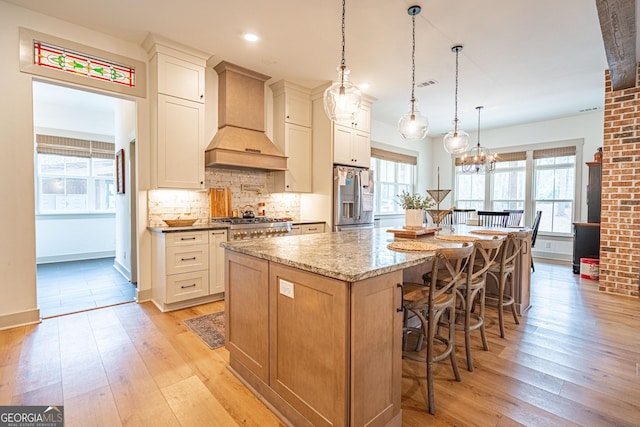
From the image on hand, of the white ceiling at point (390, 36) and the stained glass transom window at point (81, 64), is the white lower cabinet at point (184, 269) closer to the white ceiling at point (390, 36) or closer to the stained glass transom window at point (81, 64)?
the stained glass transom window at point (81, 64)

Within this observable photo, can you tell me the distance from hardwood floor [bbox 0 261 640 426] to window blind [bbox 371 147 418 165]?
422 cm

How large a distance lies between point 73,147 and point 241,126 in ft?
13.4

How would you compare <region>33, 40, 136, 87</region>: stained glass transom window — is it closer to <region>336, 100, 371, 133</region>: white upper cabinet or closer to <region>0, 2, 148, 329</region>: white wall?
<region>0, 2, 148, 329</region>: white wall

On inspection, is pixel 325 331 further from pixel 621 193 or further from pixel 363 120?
pixel 621 193

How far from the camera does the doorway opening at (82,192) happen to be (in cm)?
442

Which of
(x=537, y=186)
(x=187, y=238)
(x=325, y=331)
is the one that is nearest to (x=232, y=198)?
(x=187, y=238)

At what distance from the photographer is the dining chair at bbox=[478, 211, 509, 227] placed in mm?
5012

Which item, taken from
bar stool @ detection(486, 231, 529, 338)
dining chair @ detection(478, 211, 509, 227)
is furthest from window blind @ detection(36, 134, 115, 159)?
dining chair @ detection(478, 211, 509, 227)

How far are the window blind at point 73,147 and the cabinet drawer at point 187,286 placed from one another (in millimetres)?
4512

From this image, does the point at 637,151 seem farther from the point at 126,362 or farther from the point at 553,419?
the point at 126,362

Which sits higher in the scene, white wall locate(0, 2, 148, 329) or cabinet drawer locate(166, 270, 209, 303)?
white wall locate(0, 2, 148, 329)

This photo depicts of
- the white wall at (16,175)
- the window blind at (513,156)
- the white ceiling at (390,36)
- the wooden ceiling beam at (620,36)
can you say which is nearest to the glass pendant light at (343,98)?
the white ceiling at (390,36)

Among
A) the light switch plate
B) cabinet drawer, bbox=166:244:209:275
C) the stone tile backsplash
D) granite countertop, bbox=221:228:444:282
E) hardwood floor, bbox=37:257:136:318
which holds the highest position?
the stone tile backsplash

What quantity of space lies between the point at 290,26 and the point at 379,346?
306cm
